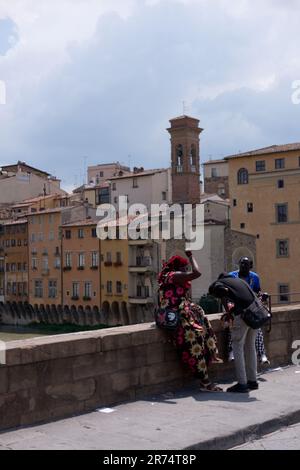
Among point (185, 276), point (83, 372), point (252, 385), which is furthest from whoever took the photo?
point (252, 385)

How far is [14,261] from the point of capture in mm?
76438

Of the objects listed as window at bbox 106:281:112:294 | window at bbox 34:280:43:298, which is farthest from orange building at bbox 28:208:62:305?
window at bbox 106:281:112:294

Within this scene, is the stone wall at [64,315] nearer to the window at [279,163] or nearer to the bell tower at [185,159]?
the bell tower at [185,159]

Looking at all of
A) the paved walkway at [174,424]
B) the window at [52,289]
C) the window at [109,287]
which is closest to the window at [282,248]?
the window at [109,287]

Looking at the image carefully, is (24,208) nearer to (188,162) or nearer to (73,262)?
(73,262)

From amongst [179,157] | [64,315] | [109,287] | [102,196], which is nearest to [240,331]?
[109,287]

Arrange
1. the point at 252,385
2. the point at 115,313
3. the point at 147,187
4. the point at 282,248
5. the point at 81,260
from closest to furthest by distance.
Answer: the point at 252,385, the point at 282,248, the point at 115,313, the point at 81,260, the point at 147,187

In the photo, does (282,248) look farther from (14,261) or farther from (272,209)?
(14,261)

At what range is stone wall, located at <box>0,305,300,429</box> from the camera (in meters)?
6.32

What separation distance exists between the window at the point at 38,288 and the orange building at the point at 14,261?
1433 mm

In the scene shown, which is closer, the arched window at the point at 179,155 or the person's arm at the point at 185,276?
the person's arm at the point at 185,276

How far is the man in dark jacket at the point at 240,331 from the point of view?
774cm

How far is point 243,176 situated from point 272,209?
4514 millimetres

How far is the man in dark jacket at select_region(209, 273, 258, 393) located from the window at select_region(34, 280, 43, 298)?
2588 inches
